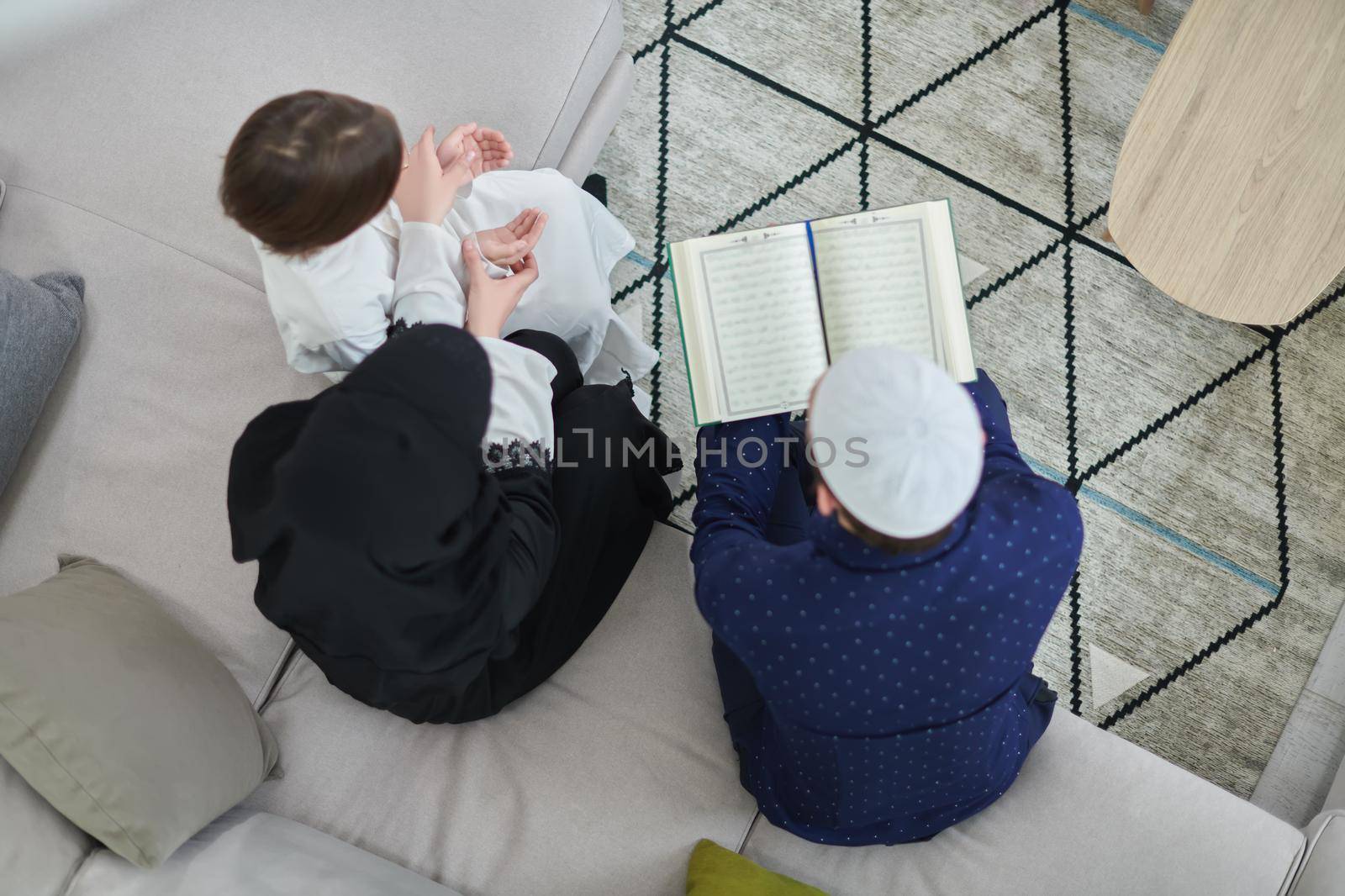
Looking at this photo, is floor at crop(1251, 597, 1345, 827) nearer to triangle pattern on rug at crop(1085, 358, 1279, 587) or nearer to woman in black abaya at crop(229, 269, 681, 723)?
triangle pattern on rug at crop(1085, 358, 1279, 587)

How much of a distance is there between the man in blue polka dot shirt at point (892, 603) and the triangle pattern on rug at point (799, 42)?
3.38ft

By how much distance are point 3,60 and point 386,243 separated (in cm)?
75

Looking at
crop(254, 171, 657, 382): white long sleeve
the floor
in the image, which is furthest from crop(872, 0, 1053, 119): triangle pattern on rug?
the floor

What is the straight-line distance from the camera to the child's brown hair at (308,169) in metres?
1.00

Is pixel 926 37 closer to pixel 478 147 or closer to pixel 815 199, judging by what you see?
pixel 815 199

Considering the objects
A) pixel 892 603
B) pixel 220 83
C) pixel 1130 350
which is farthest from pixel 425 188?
pixel 1130 350

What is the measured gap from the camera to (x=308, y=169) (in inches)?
39.5

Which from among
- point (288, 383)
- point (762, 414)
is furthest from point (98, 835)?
point (762, 414)

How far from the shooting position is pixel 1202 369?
6.03 ft

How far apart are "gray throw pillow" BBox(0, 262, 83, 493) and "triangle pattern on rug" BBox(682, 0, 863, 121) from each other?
1.27m

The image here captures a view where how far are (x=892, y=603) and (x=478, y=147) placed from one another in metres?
0.91

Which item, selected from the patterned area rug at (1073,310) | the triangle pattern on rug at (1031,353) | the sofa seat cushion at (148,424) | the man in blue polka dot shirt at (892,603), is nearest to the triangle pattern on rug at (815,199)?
the patterned area rug at (1073,310)

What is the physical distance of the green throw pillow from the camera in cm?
116

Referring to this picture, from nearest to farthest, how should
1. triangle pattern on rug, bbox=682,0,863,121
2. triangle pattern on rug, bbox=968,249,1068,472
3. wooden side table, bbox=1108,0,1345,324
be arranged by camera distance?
wooden side table, bbox=1108,0,1345,324, triangle pattern on rug, bbox=968,249,1068,472, triangle pattern on rug, bbox=682,0,863,121
